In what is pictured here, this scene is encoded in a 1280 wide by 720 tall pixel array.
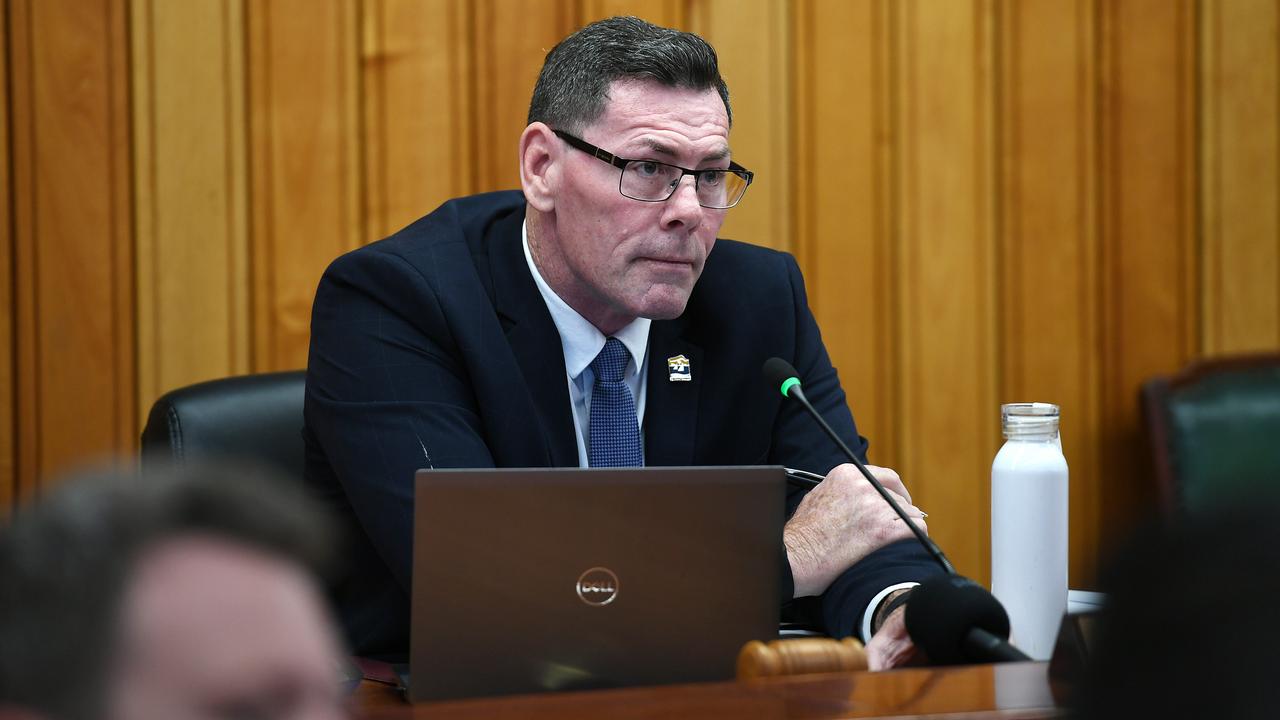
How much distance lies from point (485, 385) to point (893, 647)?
76 cm

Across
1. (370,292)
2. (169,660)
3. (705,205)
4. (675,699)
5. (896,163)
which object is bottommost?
(675,699)

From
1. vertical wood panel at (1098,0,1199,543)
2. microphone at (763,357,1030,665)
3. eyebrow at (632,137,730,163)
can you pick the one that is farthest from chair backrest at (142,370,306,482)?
vertical wood panel at (1098,0,1199,543)

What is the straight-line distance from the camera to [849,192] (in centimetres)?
338

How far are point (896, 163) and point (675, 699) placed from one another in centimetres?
247

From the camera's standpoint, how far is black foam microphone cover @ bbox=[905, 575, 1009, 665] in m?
1.45

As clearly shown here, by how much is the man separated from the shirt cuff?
0.05 metres

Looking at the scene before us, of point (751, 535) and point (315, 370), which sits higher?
point (315, 370)

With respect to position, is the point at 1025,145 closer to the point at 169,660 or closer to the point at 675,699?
the point at 675,699

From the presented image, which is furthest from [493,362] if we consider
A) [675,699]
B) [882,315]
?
[882,315]

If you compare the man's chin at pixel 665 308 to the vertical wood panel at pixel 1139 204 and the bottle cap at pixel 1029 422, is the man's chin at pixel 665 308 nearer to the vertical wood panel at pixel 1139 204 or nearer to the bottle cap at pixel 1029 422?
the bottle cap at pixel 1029 422

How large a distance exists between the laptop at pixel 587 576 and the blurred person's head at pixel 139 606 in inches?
30.1

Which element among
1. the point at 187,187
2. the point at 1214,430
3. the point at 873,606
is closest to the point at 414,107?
the point at 187,187

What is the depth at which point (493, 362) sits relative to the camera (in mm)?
2074

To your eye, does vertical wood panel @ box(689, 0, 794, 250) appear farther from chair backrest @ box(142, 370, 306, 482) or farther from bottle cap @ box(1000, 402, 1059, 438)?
bottle cap @ box(1000, 402, 1059, 438)
